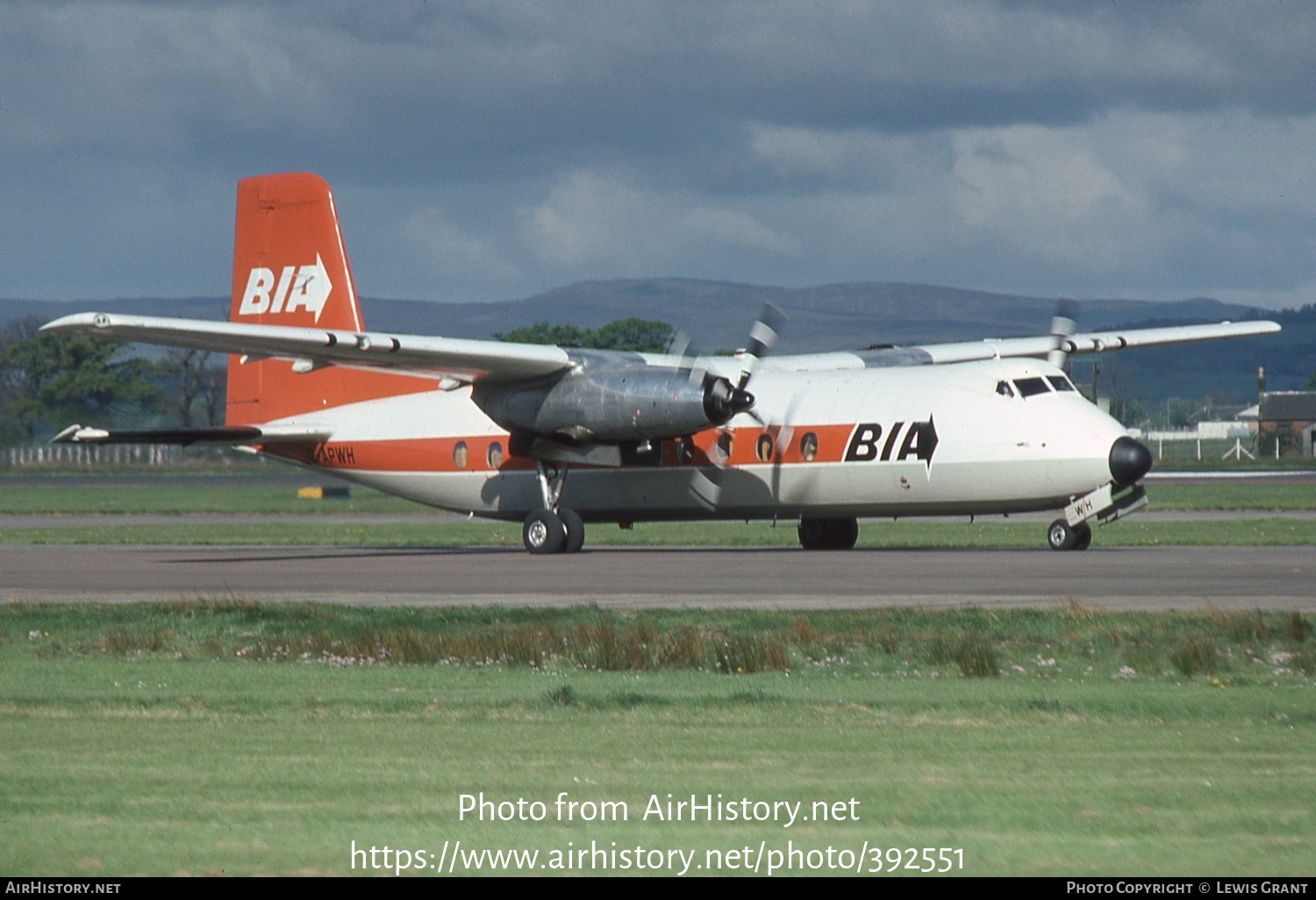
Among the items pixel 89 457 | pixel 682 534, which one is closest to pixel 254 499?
pixel 682 534

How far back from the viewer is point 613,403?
30172 millimetres

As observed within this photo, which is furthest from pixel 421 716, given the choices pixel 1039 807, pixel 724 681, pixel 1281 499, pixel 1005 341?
pixel 1281 499

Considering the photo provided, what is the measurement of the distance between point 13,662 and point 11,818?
7.55m

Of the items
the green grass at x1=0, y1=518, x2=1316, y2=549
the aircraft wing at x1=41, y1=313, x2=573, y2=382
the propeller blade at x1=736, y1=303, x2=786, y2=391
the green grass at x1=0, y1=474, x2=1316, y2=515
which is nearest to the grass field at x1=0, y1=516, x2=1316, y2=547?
the green grass at x1=0, y1=518, x2=1316, y2=549

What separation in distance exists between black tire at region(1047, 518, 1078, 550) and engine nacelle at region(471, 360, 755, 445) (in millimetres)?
5832

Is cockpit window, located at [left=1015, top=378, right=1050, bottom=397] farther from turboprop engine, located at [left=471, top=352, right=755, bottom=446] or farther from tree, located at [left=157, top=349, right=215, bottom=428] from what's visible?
tree, located at [left=157, top=349, right=215, bottom=428]

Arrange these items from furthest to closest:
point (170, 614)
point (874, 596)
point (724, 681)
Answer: point (874, 596)
point (170, 614)
point (724, 681)

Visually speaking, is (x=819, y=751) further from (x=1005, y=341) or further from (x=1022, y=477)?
(x=1005, y=341)

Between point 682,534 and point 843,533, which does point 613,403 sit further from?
point 682,534

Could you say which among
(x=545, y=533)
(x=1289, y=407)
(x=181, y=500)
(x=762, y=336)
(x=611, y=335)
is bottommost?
(x=181, y=500)

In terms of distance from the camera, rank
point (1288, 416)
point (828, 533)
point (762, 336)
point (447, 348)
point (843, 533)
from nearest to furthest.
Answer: point (447, 348)
point (762, 336)
point (843, 533)
point (828, 533)
point (1288, 416)

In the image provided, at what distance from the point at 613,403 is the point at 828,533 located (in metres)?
5.31

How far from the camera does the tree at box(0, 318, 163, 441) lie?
359 feet

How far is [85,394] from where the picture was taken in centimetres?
11088
